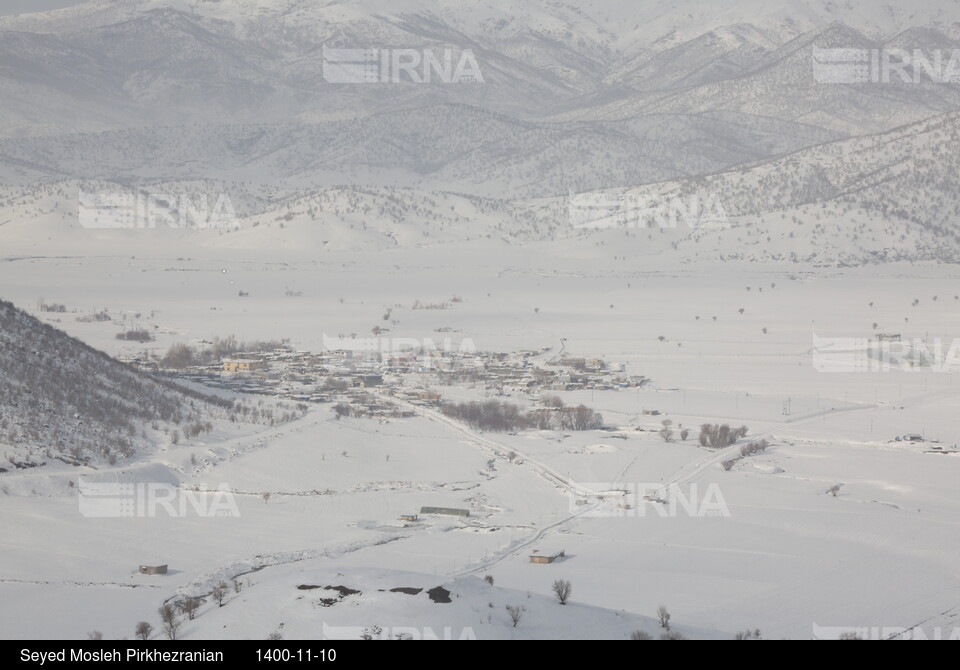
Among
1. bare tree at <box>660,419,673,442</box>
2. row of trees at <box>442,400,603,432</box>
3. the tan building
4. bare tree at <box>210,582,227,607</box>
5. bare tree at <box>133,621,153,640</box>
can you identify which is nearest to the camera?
bare tree at <box>133,621,153,640</box>

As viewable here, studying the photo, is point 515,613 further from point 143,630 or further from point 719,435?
point 719,435

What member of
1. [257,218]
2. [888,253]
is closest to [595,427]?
[888,253]

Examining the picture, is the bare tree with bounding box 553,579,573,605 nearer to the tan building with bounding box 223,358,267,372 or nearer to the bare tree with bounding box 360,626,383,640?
the bare tree with bounding box 360,626,383,640

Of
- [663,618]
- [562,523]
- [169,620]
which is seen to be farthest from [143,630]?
[562,523]

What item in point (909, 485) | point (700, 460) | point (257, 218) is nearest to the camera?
point (909, 485)

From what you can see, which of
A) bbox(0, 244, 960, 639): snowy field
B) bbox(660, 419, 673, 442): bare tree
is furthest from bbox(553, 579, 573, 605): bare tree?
bbox(660, 419, 673, 442): bare tree
